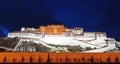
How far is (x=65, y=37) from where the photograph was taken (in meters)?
24.7

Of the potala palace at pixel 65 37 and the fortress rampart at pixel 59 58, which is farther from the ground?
the potala palace at pixel 65 37

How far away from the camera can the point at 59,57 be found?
596 inches

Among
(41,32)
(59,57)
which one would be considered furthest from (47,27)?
(59,57)

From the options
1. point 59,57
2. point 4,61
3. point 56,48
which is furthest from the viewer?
point 56,48

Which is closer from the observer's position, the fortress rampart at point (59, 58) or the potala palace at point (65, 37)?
the fortress rampart at point (59, 58)

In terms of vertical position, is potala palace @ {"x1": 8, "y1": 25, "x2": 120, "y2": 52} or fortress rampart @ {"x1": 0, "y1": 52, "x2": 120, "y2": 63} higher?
potala palace @ {"x1": 8, "y1": 25, "x2": 120, "y2": 52}

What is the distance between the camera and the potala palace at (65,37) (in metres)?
23.5

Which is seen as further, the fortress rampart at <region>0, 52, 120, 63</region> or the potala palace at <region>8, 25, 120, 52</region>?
the potala palace at <region>8, 25, 120, 52</region>

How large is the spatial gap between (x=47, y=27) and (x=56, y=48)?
4.97 ft

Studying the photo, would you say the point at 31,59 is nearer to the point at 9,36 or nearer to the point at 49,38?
the point at 9,36

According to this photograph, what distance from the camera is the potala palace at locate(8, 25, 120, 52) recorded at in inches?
927

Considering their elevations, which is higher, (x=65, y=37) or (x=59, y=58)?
(x=65, y=37)

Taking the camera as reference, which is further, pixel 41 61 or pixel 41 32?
pixel 41 32

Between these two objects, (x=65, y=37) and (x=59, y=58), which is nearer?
(x=59, y=58)
